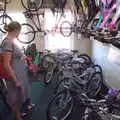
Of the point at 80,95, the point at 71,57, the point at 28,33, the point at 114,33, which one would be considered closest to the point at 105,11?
the point at 114,33

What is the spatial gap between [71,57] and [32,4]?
75.9 inches

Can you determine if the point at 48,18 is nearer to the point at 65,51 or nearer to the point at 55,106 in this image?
the point at 65,51

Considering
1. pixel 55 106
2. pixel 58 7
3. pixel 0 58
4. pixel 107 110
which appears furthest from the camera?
pixel 58 7

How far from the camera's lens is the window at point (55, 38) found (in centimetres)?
572

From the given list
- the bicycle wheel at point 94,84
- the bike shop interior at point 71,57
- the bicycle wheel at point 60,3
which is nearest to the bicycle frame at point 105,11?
the bike shop interior at point 71,57

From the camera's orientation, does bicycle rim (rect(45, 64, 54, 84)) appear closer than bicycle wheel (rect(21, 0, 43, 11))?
Yes

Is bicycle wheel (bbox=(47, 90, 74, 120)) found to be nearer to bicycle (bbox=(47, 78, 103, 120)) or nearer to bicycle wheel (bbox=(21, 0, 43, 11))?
bicycle (bbox=(47, 78, 103, 120))

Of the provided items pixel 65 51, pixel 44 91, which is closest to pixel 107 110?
pixel 44 91

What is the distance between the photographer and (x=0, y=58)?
7.93 ft

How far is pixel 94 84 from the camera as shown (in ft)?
12.3

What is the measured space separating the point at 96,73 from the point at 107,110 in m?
1.74

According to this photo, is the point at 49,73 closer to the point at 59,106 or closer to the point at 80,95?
the point at 59,106

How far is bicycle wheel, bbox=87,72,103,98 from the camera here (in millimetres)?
3627

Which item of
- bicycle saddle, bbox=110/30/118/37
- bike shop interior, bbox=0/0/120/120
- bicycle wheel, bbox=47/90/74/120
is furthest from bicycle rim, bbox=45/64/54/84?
bicycle saddle, bbox=110/30/118/37
